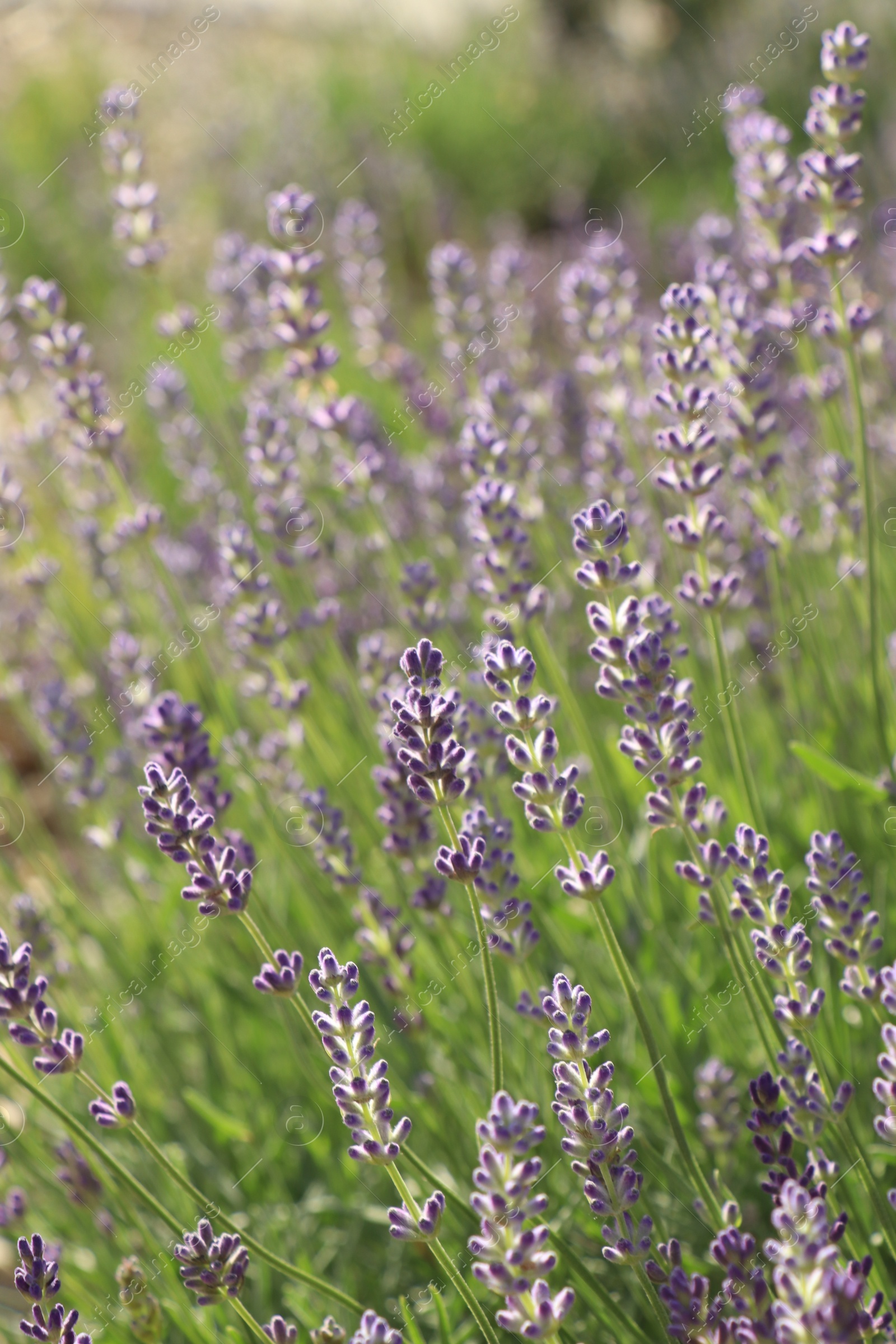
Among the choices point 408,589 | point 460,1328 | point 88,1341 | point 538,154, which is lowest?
point 88,1341

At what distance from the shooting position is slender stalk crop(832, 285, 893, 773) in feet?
8.05

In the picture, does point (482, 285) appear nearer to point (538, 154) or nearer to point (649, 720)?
point (649, 720)

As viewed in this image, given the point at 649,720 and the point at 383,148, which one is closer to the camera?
the point at 649,720

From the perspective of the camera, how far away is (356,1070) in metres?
1.57

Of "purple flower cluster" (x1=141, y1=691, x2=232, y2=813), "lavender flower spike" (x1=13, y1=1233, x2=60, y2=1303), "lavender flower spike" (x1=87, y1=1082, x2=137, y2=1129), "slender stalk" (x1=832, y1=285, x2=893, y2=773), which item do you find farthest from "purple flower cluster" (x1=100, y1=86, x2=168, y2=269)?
"lavender flower spike" (x1=13, y1=1233, x2=60, y2=1303)

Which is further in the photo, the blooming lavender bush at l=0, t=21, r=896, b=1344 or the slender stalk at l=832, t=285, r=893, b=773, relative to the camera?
the slender stalk at l=832, t=285, r=893, b=773

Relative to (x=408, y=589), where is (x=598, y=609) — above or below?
below

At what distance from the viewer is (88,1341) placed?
1592mm

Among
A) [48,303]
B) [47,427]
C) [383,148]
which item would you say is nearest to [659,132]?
[383,148]

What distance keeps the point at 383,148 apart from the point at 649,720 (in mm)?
9050

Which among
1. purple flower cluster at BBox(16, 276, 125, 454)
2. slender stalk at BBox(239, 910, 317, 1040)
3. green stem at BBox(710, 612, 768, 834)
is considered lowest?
slender stalk at BBox(239, 910, 317, 1040)

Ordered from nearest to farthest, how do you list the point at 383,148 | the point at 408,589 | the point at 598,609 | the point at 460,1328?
the point at 598,609 < the point at 460,1328 < the point at 408,589 < the point at 383,148

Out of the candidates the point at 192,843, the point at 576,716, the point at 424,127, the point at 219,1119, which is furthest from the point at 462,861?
the point at 424,127

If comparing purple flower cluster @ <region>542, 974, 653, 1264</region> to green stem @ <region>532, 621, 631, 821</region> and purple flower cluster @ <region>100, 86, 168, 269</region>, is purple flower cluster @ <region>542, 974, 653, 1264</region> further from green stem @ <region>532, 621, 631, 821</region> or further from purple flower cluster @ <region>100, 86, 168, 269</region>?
purple flower cluster @ <region>100, 86, 168, 269</region>
